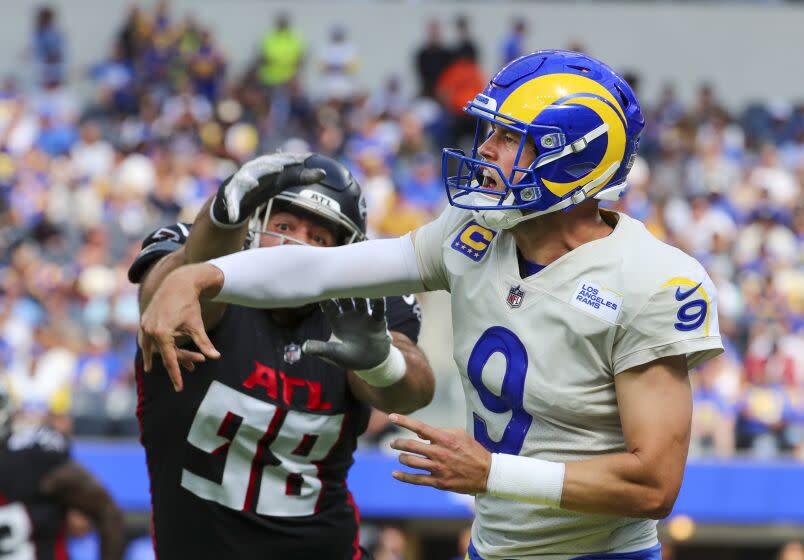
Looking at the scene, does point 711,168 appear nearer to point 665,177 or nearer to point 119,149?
point 665,177

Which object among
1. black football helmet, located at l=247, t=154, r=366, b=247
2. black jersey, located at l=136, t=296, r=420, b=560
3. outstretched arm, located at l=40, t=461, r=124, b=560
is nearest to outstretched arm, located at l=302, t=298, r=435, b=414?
black jersey, located at l=136, t=296, r=420, b=560

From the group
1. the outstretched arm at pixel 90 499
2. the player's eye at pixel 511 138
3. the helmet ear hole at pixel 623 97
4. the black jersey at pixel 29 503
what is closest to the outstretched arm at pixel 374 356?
the player's eye at pixel 511 138

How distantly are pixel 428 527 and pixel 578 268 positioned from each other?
7.79 metres

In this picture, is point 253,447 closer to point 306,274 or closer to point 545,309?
point 306,274

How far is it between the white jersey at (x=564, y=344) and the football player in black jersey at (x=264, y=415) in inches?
25.7

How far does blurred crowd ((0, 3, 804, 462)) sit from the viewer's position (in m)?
10.3

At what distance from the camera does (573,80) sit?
9.37 ft

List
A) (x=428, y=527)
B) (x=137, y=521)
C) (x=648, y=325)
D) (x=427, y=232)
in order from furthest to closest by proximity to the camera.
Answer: (x=428, y=527) → (x=137, y=521) → (x=427, y=232) → (x=648, y=325)

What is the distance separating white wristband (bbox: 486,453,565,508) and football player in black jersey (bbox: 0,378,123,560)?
109 inches

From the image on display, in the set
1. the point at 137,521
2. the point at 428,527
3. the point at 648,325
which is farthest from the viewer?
the point at 428,527

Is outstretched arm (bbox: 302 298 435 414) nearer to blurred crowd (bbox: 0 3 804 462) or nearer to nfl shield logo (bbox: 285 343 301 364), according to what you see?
nfl shield logo (bbox: 285 343 301 364)

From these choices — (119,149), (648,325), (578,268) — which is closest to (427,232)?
(578,268)

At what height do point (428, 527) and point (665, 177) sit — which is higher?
point (665, 177)

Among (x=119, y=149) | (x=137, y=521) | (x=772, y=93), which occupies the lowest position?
(x=137, y=521)
